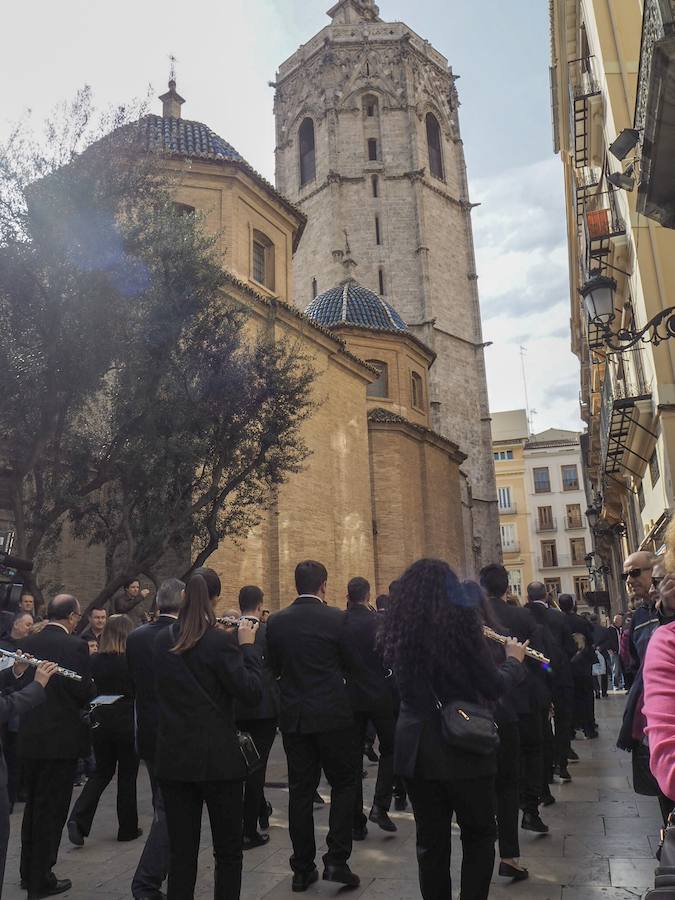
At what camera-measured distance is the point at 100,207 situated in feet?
34.4

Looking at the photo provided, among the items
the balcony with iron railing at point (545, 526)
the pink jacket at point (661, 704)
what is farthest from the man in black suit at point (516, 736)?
the balcony with iron railing at point (545, 526)

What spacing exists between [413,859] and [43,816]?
242 centimetres

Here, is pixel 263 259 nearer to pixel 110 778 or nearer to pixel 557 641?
pixel 557 641

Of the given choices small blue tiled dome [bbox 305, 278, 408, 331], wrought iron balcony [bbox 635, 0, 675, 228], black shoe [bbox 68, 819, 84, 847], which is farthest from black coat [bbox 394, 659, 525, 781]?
small blue tiled dome [bbox 305, 278, 408, 331]

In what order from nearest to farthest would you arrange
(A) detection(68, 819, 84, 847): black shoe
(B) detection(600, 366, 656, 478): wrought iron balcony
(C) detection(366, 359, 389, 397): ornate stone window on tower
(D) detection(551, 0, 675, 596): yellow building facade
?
(A) detection(68, 819, 84, 847): black shoe → (D) detection(551, 0, 675, 596): yellow building facade → (B) detection(600, 366, 656, 478): wrought iron balcony → (C) detection(366, 359, 389, 397): ornate stone window on tower

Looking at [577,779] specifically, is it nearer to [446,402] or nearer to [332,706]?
[332,706]

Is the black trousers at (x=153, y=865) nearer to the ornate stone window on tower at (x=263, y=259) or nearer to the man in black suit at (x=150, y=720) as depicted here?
the man in black suit at (x=150, y=720)

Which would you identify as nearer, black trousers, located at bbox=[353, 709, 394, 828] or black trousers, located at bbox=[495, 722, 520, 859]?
black trousers, located at bbox=[495, 722, 520, 859]

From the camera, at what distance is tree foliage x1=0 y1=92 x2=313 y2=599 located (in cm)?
992

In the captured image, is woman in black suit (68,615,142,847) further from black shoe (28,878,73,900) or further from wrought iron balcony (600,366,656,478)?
wrought iron balcony (600,366,656,478)

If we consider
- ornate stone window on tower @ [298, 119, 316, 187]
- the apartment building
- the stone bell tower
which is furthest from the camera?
the apartment building

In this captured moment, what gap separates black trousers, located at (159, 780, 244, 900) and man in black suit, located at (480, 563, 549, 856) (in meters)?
1.76

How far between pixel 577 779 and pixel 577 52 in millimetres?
15688

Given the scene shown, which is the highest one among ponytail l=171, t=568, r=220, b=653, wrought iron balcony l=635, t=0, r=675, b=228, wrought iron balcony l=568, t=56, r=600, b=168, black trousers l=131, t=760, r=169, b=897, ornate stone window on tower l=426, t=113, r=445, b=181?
ornate stone window on tower l=426, t=113, r=445, b=181
